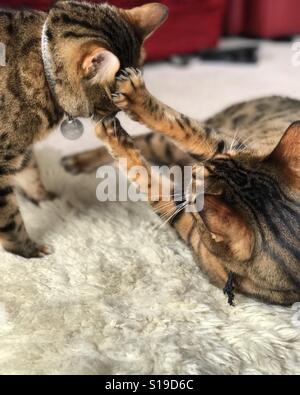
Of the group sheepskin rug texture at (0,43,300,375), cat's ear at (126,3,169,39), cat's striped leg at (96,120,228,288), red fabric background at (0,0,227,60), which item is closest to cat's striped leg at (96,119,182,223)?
cat's striped leg at (96,120,228,288)

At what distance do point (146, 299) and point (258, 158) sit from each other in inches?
14.6

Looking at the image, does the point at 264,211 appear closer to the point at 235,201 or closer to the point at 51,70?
the point at 235,201

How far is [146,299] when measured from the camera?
1178 millimetres

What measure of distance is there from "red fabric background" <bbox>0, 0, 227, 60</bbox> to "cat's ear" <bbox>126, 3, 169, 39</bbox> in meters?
1.39

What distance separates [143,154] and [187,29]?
136 centimetres

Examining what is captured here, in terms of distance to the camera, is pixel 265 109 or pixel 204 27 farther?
pixel 204 27

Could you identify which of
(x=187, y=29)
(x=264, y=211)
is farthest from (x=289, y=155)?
(x=187, y=29)

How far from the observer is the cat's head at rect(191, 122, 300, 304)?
3.48ft

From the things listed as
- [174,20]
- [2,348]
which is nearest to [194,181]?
[2,348]

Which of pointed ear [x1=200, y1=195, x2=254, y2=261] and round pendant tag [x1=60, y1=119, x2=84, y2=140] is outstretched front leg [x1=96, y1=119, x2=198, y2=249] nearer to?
round pendant tag [x1=60, y1=119, x2=84, y2=140]

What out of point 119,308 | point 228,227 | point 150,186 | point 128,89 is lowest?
point 119,308

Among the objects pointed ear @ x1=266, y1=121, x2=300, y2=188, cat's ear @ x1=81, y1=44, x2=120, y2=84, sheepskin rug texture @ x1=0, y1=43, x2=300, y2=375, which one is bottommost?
sheepskin rug texture @ x1=0, y1=43, x2=300, y2=375

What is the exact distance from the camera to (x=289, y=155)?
42.8 inches
